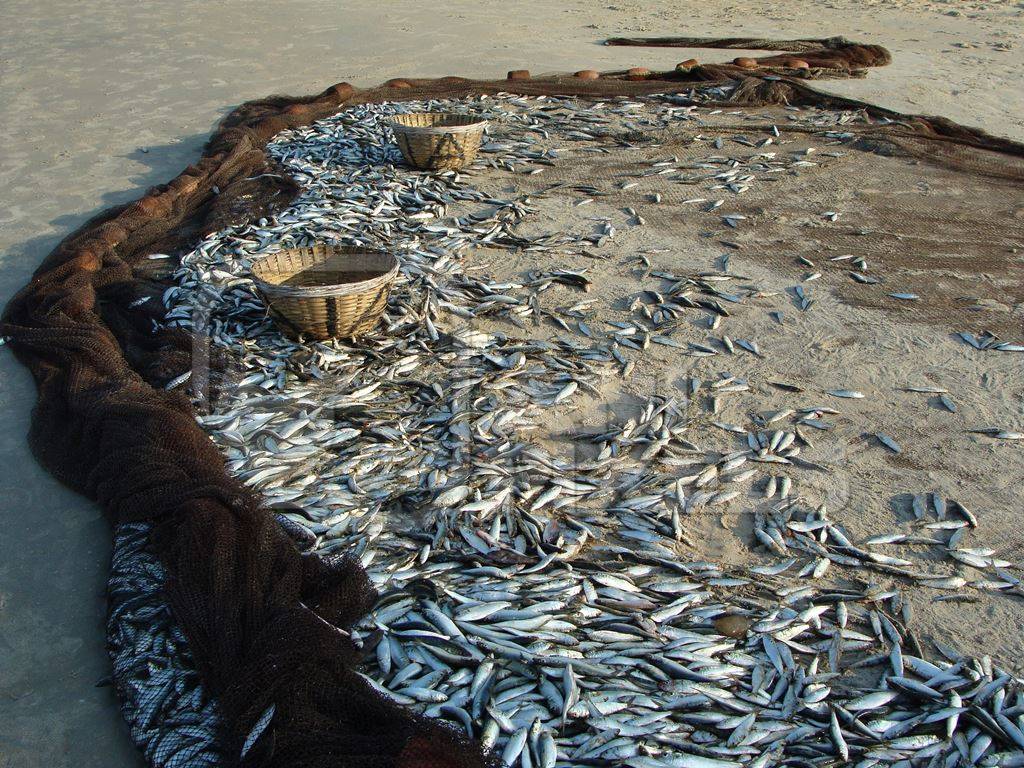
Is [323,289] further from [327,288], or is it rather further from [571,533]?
[571,533]

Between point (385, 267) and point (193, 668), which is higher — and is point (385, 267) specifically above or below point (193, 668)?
above

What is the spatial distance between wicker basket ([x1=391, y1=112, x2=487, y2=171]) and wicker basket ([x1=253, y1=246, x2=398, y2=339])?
240 centimetres

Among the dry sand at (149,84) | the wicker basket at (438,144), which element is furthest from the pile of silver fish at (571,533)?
the wicker basket at (438,144)

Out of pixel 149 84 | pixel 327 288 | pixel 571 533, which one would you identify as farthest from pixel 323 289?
pixel 149 84

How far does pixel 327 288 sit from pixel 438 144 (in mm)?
3241

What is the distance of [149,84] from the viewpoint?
10.7 meters

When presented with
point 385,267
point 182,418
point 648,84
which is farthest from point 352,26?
point 182,418

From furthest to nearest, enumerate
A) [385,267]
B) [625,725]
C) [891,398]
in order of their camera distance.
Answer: [385,267] < [891,398] < [625,725]

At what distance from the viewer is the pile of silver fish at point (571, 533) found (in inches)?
102

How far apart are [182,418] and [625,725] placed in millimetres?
2397

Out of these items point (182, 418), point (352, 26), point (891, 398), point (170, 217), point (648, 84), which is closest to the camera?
point (182, 418)

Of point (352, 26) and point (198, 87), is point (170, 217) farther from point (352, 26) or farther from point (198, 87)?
point (352, 26)

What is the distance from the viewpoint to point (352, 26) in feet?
46.3

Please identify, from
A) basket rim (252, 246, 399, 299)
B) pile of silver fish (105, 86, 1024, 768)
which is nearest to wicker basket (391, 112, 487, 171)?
pile of silver fish (105, 86, 1024, 768)
